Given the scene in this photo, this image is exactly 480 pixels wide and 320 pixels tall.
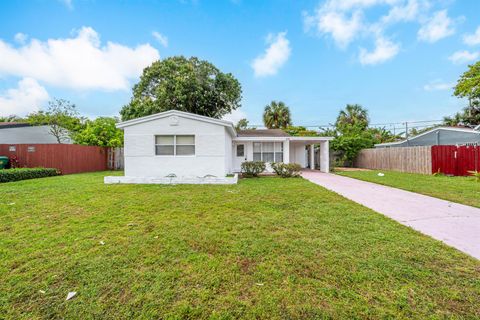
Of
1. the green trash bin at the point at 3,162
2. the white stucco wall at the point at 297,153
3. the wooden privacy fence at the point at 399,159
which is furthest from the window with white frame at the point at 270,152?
the green trash bin at the point at 3,162

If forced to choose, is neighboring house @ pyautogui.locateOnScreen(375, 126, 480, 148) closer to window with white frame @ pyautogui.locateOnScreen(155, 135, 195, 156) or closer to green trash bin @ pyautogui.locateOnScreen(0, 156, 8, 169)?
window with white frame @ pyautogui.locateOnScreen(155, 135, 195, 156)

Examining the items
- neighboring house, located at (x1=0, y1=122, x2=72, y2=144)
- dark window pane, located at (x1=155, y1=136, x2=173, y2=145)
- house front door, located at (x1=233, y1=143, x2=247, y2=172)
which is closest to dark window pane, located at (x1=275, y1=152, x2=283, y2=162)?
house front door, located at (x1=233, y1=143, x2=247, y2=172)

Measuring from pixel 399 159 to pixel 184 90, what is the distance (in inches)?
727

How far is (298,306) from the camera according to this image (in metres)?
2.16

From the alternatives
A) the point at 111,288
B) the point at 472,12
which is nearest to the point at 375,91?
the point at 472,12

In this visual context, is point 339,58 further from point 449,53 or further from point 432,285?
point 432,285

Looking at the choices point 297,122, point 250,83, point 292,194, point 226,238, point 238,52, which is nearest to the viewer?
point 226,238

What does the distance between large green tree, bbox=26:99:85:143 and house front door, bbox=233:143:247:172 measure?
629 inches

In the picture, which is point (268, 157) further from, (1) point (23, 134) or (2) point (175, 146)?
(1) point (23, 134)

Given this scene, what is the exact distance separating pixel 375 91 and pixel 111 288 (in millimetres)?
29230

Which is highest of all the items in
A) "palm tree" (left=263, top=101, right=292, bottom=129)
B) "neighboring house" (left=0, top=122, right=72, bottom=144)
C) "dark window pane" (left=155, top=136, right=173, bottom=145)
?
"palm tree" (left=263, top=101, right=292, bottom=129)

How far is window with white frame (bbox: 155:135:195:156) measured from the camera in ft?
37.6

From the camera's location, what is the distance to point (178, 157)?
37.4ft

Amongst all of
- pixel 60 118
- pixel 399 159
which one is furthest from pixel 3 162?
pixel 399 159
